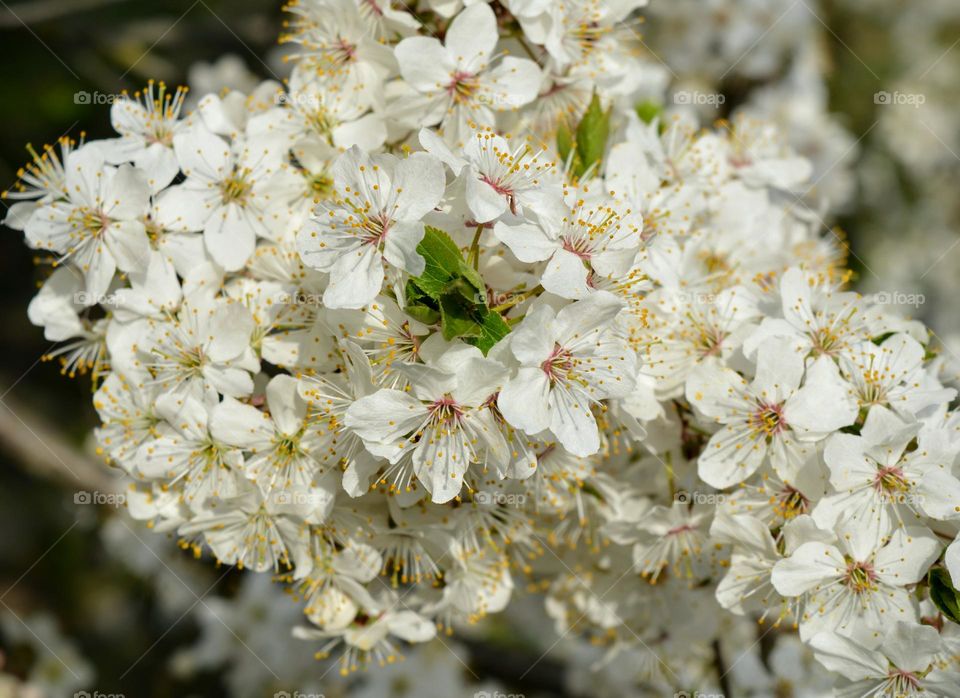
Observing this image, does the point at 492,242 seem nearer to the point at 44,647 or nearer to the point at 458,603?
the point at 458,603

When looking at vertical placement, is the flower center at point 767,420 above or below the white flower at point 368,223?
below

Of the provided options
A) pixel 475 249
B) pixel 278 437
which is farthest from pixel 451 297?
pixel 278 437

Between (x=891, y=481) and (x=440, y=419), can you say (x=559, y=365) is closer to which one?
(x=440, y=419)

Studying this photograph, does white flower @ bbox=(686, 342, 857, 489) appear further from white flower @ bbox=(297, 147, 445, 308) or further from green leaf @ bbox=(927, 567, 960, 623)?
white flower @ bbox=(297, 147, 445, 308)

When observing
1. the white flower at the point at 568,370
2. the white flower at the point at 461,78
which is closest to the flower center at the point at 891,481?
the white flower at the point at 568,370

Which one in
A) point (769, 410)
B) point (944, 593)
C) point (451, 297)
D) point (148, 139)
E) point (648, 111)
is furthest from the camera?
point (648, 111)

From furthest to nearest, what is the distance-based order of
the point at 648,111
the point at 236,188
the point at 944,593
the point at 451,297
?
the point at 648,111 → the point at 236,188 → the point at 944,593 → the point at 451,297

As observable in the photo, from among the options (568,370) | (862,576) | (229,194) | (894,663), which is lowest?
(894,663)

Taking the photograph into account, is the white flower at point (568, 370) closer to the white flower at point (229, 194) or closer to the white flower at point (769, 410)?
the white flower at point (769, 410)
